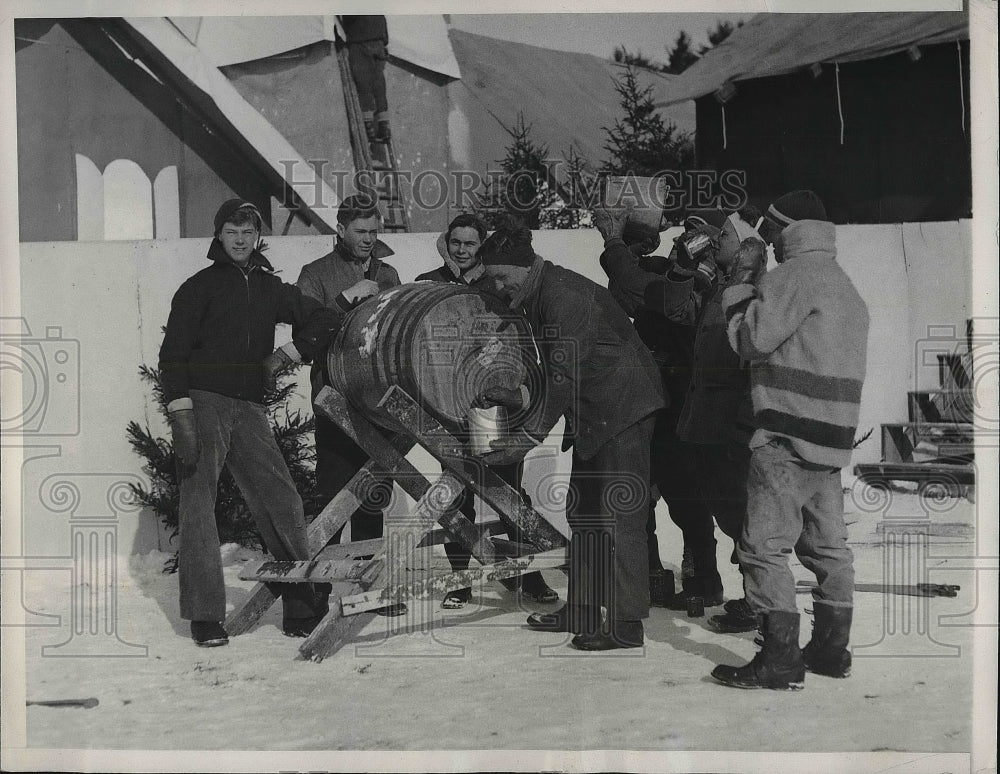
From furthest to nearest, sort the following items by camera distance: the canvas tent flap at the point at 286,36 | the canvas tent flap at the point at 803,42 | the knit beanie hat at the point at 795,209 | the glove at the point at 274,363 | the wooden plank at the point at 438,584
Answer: the canvas tent flap at the point at 286,36 → the canvas tent flap at the point at 803,42 → the glove at the point at 274,363 → the wooden plank at the point at 438,584 → the knit beanie hat at the point at 795,209

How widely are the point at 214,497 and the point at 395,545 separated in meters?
0.86

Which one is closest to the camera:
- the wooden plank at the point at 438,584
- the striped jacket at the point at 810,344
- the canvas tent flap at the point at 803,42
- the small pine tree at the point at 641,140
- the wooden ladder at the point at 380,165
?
the striped jacket at the point at 810,344

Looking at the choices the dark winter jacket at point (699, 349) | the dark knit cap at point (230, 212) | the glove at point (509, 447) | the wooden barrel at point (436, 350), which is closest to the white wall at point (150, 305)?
the dark knit cap at point (230, 212)

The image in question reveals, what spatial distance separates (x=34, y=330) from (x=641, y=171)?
300cm

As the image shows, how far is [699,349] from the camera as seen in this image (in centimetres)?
554

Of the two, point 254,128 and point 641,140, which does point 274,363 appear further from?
point 641,140

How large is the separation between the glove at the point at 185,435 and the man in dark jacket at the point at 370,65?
1731 mm

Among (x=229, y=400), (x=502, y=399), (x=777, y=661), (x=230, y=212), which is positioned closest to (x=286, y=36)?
(x=230, y=212)

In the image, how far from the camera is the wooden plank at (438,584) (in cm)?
523

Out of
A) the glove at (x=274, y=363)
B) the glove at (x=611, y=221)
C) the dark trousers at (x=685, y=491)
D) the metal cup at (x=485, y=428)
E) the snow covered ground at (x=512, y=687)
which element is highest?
the glove at (x=611, y=221)

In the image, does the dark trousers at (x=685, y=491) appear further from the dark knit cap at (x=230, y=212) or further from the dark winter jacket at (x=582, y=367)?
the dark knit cap at (x=230, y=212)

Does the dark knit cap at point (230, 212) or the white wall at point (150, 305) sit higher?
the dark knit cap at point (230, 212)

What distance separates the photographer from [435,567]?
581cm

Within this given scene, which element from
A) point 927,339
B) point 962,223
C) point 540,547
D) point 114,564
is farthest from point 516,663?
point 962,223
